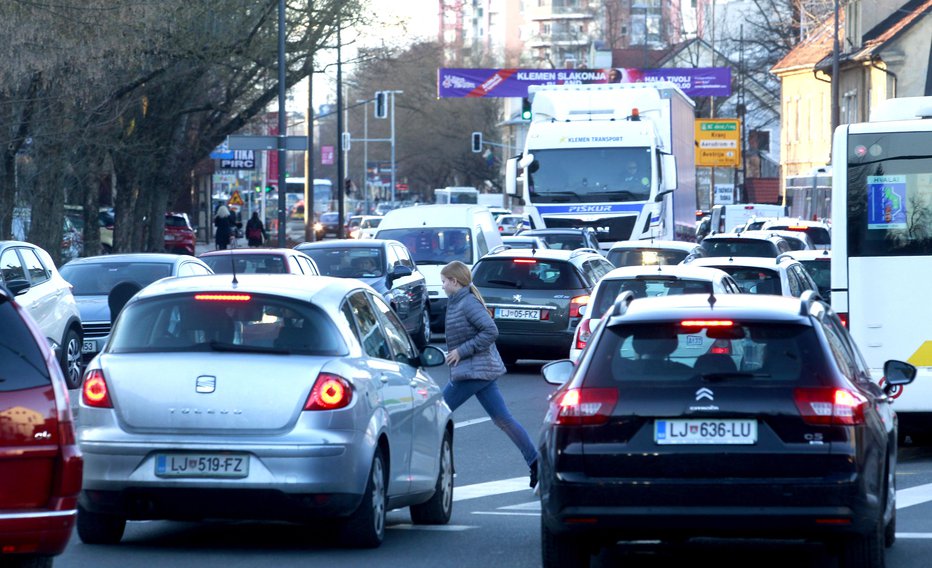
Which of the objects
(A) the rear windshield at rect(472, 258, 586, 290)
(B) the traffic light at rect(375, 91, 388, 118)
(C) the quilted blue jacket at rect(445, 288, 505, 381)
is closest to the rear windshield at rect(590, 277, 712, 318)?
(A) the rear windshield at rect(472, 258, 586, 290)

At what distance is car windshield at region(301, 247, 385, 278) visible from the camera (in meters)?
24.2

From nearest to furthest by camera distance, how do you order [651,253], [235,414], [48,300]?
[235,414] < [48,300] < [651,253]

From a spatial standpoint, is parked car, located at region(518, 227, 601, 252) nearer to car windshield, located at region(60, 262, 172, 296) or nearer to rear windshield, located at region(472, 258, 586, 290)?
rear windshield, located at region(472, 258, 586, 290)

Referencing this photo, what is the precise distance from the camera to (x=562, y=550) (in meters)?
7.64

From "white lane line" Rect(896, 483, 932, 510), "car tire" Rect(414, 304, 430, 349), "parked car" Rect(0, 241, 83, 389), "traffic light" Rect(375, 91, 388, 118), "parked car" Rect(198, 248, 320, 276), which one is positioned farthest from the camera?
"traffic light" Rect(375, 91, 388, 118)

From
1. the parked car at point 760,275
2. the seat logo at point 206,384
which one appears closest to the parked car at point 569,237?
the parked car at point 760,275

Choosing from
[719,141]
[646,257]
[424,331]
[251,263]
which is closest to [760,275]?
[646,257]

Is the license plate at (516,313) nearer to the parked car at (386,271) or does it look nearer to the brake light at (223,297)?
the parked car at (386,271)

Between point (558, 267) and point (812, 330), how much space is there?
14.7 metres

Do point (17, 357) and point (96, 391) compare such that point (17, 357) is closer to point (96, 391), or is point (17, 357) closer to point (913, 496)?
point (96, 391)

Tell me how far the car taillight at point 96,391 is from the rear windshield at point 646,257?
18.4 metres

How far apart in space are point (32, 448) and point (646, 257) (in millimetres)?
20677

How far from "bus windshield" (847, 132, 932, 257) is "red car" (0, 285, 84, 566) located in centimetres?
875

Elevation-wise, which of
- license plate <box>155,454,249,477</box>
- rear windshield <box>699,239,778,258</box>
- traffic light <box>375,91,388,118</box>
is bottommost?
license plate <box>155,454,249,477</box>
